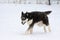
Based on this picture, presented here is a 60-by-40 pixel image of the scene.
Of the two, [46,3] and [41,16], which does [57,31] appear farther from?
[46,3]

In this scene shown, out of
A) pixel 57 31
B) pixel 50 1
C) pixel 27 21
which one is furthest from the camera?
pixel 50 1

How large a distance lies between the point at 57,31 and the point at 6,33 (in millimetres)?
992

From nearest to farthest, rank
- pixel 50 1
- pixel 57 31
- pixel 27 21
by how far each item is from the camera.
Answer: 1. pixel 27 21
2. pixel 57 31
3. pixel 50 1

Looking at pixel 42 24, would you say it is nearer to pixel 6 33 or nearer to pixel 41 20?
pixel 41 20

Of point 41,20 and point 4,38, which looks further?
point 41,20

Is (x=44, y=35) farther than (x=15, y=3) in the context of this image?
No

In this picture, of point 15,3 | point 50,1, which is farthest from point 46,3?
point 15,3

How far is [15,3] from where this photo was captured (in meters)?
11.3

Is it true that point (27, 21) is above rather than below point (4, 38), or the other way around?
above

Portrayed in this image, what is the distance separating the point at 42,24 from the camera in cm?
431

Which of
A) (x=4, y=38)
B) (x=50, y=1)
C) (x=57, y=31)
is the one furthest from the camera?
(x=50, y=1)

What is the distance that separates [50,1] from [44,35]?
7.24 metres

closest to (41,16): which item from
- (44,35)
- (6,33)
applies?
(44,35)

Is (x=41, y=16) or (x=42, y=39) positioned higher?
(x=41, y=16)
